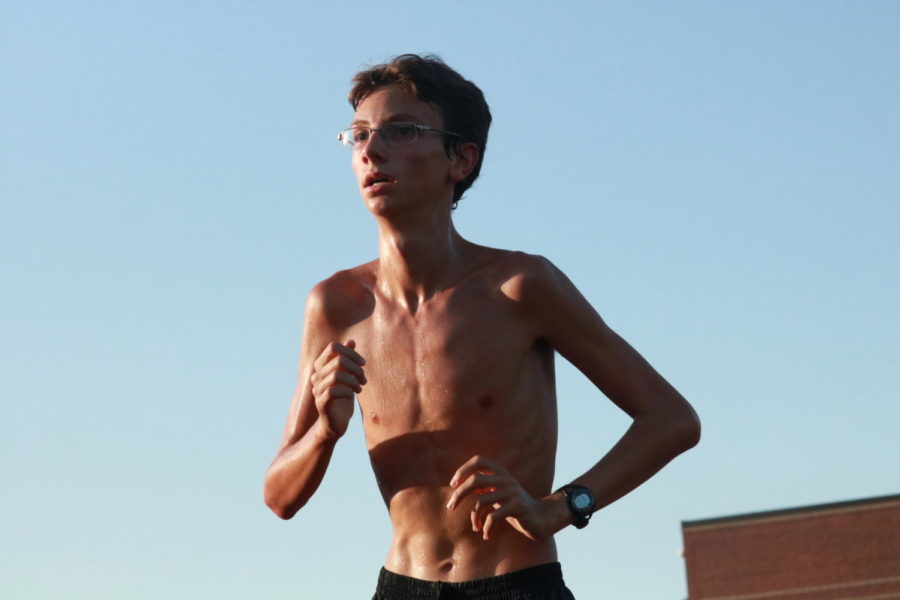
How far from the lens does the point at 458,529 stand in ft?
16.8

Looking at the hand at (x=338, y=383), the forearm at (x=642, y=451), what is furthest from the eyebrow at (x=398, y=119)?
the forearm at (x=642, y=451)

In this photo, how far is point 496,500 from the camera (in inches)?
184

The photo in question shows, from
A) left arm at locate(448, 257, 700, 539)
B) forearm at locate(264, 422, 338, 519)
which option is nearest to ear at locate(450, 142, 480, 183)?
left arm at locate(448, 257, 700, 539)

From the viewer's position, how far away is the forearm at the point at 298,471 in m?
5.06

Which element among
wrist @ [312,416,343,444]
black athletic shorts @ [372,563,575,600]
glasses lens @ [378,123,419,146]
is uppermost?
glasses lens @ [378,123,419,146]

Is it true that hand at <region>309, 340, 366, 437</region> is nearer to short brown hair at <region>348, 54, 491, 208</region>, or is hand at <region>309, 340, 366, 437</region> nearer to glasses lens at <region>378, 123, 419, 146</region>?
glasses lens at <region>378, 123, 419, 146</region>

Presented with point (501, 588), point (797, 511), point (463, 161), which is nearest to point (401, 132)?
point (463, 161)

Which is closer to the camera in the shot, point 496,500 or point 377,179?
point 496,500

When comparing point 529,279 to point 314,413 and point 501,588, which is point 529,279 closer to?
point 314,413

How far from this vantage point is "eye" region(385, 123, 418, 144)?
541cm

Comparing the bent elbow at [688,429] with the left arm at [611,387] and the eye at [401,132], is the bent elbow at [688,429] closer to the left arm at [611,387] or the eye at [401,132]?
the left arm at [611,387]

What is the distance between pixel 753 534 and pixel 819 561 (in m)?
1.98

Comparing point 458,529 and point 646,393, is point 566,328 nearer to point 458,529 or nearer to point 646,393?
point 646,393

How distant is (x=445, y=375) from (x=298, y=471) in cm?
60
